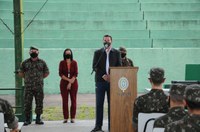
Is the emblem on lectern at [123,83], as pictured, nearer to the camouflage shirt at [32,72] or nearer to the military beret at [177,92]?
the camouflage shirt at [32,72]

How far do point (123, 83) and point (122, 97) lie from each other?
0.24 meters

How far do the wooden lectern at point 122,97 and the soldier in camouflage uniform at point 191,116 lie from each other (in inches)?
163

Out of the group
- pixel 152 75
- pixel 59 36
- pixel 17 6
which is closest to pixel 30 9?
pixel 59 36

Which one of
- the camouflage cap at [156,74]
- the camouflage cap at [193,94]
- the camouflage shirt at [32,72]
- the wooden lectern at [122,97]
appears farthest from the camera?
the camouflage shirt at [32,72]

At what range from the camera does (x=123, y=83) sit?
7.78 m

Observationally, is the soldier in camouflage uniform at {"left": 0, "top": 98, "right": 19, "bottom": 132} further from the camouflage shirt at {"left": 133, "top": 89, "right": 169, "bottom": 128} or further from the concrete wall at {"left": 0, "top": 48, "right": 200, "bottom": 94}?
the concrete wall at {"left": 0, "top": 48, "right": 200, "bottom": 94}

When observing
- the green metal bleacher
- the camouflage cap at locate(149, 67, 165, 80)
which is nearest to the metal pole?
the camouflage cap at locate(149, 67, 165, 80)

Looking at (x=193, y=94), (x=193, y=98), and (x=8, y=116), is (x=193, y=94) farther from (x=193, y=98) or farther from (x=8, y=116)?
(x=8, y=116)

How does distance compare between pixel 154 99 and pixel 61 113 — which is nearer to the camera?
pixel 154 99

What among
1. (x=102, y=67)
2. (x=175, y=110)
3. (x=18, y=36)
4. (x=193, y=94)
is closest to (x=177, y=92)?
(x=175, y=110)

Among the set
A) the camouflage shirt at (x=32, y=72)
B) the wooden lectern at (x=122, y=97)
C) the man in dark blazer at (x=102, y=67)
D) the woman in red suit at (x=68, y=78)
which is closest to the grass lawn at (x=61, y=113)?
the woman in red suit at (x=68, y=78)

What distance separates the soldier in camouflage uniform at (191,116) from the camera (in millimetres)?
3521

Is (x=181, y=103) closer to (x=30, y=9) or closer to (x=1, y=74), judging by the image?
(x=1, y=74)

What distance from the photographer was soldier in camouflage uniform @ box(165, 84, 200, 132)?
139 inches
